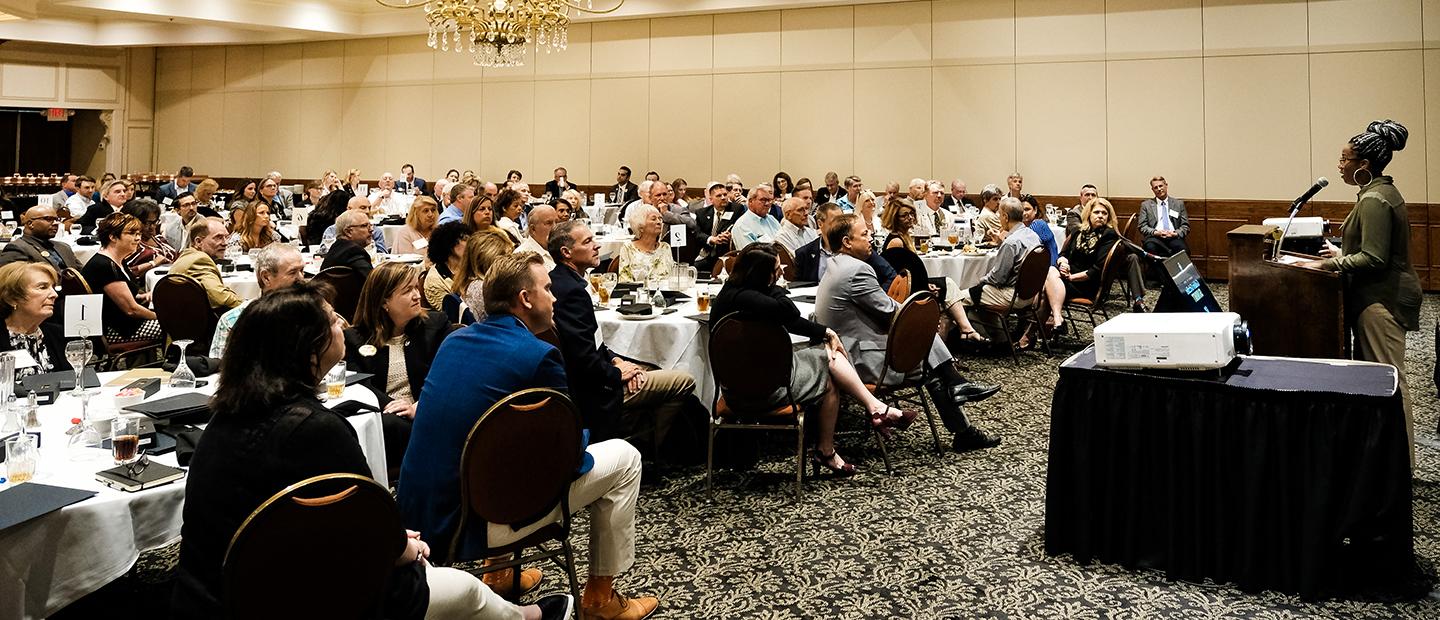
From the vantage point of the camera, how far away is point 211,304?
582 centimetres

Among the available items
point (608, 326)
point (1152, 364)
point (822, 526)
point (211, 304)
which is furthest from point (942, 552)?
point (211, 304)

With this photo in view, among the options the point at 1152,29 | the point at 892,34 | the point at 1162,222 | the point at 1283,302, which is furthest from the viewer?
the point at 892,34

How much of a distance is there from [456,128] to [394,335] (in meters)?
13.7

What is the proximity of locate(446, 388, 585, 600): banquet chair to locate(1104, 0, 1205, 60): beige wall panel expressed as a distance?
11790mm

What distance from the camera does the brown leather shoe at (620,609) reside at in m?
3.21

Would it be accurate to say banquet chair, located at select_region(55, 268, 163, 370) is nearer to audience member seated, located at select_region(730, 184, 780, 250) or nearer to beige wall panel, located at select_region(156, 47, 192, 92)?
audience member seated, located at select_region(730, 184, 780, 250)

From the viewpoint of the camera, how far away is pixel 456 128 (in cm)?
1688

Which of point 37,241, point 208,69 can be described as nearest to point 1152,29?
point 37,241

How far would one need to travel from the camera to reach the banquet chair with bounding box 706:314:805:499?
4297 mm

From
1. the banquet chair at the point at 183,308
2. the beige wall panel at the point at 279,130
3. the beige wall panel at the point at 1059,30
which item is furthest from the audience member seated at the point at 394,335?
the beige wall panel at the point at 279,130

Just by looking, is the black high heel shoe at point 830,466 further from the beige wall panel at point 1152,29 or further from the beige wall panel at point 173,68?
the beige wall panel at point 173,68

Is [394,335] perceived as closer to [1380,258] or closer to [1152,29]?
[1380,258]

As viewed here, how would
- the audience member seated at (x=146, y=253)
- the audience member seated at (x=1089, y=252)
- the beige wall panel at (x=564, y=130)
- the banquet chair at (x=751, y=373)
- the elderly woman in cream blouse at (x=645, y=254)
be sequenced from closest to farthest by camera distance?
the banquet chair at (x=751, y=373) → the elderly woman in cream blouse at (x=645, y=254) → the audience member seated at (x=146, y=253) → the audience member seated at (x=1089, y=252) → the beige wall panel at (x=564, y=130)

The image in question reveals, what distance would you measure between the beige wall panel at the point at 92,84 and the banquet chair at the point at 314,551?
20565 millimetres
